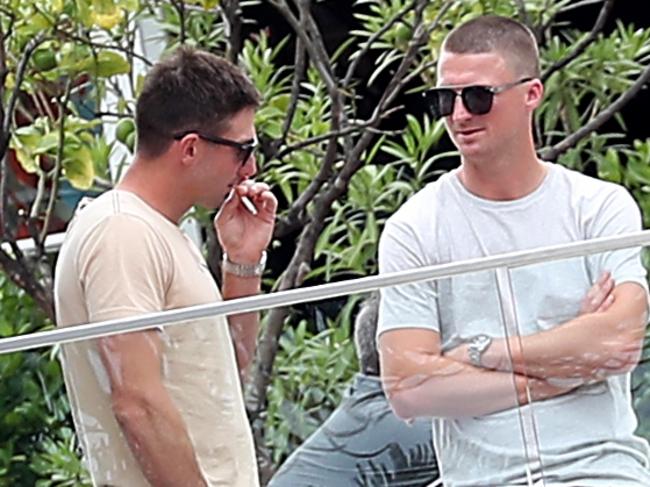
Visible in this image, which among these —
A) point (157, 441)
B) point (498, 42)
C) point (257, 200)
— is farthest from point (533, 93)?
point (157, 441)

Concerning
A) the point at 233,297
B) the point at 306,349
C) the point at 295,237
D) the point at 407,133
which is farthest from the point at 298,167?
the point at 306,349

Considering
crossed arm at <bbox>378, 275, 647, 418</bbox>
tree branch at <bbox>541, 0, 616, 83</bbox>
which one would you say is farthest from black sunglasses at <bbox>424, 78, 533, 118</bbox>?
tree branch at <bbox>541, 0, 616, 83</bbox>

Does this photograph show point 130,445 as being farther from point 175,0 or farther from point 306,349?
point 175,0

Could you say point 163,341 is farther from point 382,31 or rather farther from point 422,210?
point 382,31

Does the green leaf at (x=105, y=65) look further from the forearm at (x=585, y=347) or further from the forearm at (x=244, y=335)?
the forearm at (x=585, y=347)

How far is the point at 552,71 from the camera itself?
4777 mm

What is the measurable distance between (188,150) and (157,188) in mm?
115

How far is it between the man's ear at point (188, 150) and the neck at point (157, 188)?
43 millimetres

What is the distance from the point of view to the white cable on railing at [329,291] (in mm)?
2859

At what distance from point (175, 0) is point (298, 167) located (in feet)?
2.23

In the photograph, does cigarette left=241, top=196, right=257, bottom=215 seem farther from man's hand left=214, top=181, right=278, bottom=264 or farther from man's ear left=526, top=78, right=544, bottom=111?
man's ear left=526, top=78, right=544, bottom=111

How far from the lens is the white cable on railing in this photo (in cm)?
286

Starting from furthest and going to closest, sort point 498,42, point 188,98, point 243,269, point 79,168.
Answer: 1. point 79,168
2. point 498,42
3. point 243,269
4. point 188,98

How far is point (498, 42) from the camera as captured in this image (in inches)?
139
